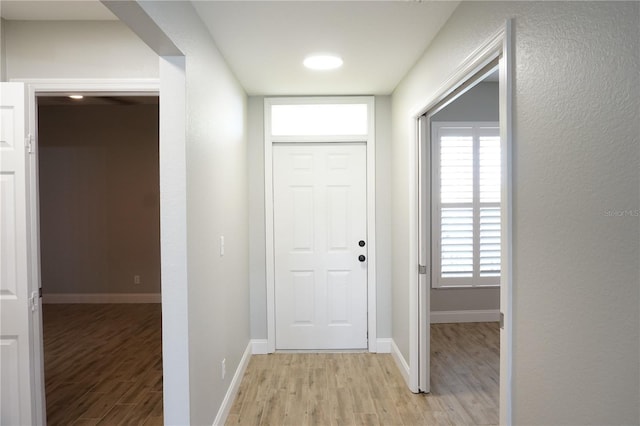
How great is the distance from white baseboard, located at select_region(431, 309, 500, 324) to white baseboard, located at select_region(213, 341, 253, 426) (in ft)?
7.38

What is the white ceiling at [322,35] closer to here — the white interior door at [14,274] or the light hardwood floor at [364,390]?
the white interior door at [14,274]

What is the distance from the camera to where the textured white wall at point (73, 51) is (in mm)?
2229

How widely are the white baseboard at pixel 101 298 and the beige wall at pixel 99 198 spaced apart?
0.06 metres

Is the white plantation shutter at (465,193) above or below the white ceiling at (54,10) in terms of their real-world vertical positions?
below

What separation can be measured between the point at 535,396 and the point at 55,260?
6342 millimetres

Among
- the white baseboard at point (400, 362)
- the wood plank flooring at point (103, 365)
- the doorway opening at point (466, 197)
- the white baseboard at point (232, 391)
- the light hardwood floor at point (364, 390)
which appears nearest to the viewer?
the white baseboard at point (232, 391)

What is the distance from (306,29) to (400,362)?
2.72 metres

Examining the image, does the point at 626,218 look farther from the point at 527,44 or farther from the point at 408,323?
the point at 408,323

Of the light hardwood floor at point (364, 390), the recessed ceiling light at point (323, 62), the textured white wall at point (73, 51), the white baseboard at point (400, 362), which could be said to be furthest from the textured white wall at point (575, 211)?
the textured white wall at point (73, 51)

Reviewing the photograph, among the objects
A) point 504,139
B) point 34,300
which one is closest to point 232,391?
point 34,300

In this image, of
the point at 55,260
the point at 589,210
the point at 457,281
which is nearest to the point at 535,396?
the point at 589,210

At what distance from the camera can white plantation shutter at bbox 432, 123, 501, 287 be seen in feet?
14.1

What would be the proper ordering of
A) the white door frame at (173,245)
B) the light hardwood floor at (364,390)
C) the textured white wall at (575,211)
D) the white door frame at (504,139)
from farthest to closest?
the light hardwood floor at (364,390) → the white door frame at (173,245) → the white door frame at (504,139) → the textured white wall at (575,211)

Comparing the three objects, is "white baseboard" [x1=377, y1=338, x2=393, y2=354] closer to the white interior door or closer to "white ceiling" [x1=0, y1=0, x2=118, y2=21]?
the white interior door
